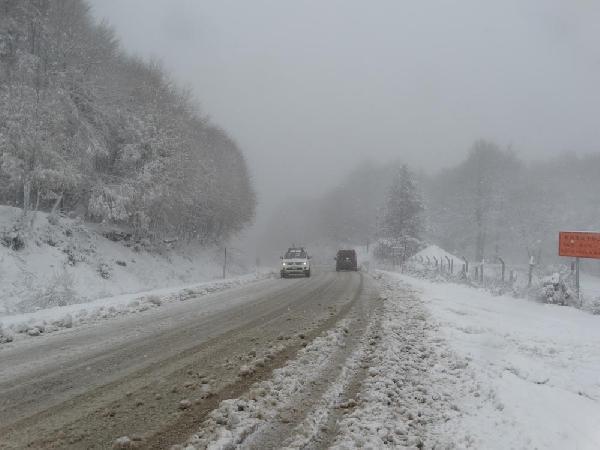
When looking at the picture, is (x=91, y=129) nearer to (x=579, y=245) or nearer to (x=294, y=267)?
(x=294, y=267)

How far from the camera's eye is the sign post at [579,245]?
13156 mm

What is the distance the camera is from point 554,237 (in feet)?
185

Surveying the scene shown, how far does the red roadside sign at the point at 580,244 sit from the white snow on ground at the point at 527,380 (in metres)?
4.25

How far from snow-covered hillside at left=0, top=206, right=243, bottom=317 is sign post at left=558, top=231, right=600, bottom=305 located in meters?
16.5

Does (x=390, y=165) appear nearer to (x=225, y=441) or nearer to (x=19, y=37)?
(x=19, y=37)

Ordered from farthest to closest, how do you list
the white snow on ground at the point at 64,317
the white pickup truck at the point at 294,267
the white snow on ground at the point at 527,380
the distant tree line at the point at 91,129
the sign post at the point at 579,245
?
the white pickup truck at the point at 294,267 → the distant tree line at the point at 91,129 → the sign post at the point at 579,245 → the white snow on ground at the point at 64,317 → the white snow on ground at the point at 527,380

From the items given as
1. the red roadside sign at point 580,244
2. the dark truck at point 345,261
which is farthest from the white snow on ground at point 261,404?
the dark truck at point 345,261

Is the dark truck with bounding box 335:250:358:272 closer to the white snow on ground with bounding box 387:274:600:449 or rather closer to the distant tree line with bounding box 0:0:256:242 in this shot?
the distant tree line with bounding box 0:0:256:242

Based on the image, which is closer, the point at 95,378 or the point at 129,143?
the point at 95,378

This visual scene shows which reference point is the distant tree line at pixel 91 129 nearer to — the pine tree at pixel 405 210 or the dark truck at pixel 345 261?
the dark truck at pixel 345 261

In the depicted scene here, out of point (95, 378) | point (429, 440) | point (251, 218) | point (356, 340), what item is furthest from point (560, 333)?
point (251, 218)

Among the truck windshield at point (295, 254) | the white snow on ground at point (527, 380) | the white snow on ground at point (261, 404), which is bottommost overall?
the white snow on ground at point (261, 404)

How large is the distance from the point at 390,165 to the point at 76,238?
84924 millimetres

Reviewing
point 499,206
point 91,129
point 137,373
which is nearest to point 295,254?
point 91,129
